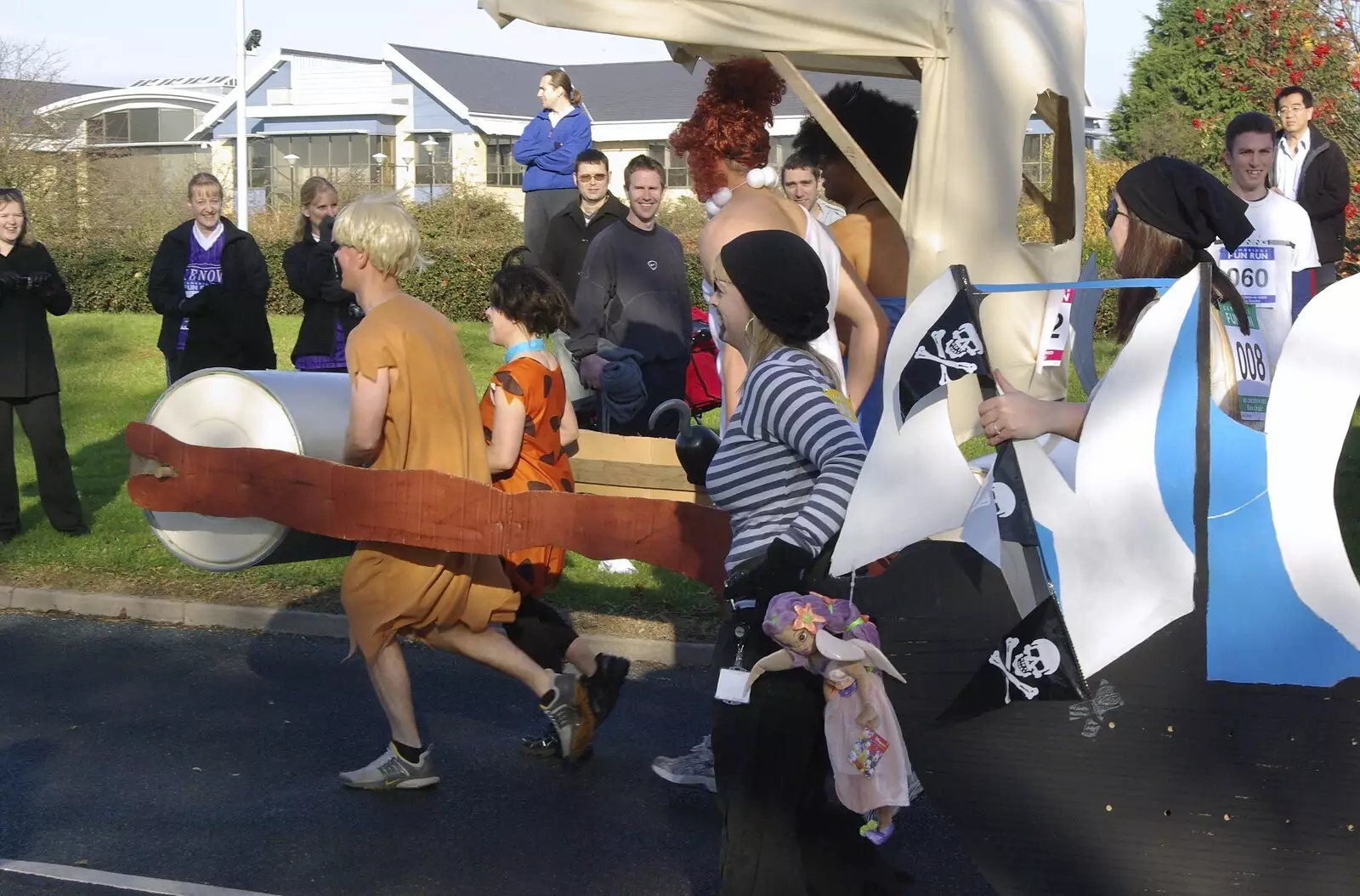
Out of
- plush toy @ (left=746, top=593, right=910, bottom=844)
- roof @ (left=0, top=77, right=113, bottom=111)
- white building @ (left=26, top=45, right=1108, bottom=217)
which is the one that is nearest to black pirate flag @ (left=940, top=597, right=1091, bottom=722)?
plush toy @ (left=746, top=593, right=910, bottom=844)

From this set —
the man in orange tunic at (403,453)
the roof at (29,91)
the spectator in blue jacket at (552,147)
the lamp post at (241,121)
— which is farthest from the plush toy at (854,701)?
the roof at (29,91)

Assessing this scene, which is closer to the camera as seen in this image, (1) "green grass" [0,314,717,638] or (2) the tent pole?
(2) the tent pole

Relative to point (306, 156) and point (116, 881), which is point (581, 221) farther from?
point (306, 156)

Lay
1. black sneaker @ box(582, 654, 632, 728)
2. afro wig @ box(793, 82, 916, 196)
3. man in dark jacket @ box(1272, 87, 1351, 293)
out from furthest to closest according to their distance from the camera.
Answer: man in dark jacket @ box(1272, 87, 1351, 293)
black sneaker @ box(582, 654, 632, 728)
afro wig @ box(793, 82, 916, 196)

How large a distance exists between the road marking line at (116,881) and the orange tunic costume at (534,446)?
1537 millimetres

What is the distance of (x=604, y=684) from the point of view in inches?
223

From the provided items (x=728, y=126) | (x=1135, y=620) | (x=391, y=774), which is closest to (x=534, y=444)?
(x=391, y=774)

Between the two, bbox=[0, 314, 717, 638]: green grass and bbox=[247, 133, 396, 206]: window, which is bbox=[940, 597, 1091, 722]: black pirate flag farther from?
bbox=[247, 133, 396, 206]: window

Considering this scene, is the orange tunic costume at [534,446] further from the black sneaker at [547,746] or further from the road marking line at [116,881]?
the road marking line at [116,881]

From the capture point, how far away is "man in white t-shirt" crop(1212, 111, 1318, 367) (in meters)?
7.00

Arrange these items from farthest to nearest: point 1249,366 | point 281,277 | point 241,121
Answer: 1. point 241,121
2. point 281,277
3. point 1249,366

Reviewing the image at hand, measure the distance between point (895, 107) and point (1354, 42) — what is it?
23.3 feet

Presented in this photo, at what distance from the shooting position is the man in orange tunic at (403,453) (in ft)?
16.5

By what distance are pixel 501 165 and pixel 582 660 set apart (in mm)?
43558
